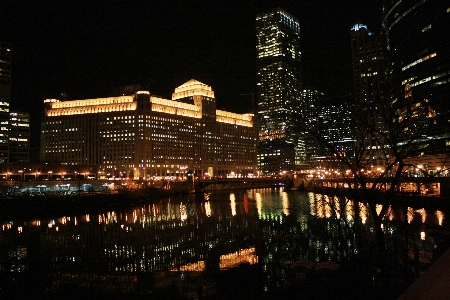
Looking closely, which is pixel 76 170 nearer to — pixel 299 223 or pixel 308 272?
pixel 299 223

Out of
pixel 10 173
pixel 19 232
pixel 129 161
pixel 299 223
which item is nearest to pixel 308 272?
pixel 299 223

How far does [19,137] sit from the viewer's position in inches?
7544

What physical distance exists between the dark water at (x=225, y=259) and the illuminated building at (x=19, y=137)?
532 ft

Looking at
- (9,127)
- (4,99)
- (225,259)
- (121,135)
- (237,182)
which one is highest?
(4,99)

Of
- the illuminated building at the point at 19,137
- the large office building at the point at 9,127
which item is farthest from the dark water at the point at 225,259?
the illuminated building at the point at 19,137

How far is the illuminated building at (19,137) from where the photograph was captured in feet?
619

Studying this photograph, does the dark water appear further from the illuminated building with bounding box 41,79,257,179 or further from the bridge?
the illuminated building with bounding box 41,79,257,179

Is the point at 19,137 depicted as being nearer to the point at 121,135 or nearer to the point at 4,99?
the point at 4,99

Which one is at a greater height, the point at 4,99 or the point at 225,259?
the point at 4,99

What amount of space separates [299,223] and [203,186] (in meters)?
110

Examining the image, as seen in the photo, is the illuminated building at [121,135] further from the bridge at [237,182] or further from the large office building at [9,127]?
the bridge at [237,182]

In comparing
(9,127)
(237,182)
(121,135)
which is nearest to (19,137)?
(9,127)

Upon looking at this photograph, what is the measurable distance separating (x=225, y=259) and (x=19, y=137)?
637 feet

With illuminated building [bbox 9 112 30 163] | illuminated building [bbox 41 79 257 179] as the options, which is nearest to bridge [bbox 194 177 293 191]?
illuminated building [bbox 41 79 257 179]
